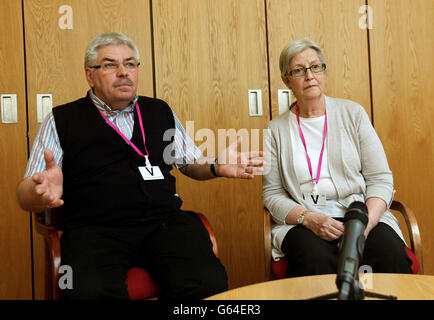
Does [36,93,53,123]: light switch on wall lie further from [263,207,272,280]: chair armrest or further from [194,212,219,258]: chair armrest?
[263,207,272,280]: chair armrest

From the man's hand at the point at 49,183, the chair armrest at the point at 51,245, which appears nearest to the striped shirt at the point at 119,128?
the chair armrest at the point at 51,245

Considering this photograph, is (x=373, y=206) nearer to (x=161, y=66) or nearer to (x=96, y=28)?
(x=161, y=66)

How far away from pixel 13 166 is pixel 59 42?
3.04ft

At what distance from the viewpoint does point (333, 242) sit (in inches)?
80.3

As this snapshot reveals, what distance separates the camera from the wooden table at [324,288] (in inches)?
50.5

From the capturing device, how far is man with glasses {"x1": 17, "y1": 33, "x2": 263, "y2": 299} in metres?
1.79

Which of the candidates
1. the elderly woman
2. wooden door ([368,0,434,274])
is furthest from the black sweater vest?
wooden door ([368,0,434,274])

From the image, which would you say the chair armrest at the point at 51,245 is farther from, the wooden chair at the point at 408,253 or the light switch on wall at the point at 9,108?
the light switch on wall at the point at 9,108

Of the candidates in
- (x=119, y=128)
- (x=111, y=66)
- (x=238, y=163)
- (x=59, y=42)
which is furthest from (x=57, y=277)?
(x=59, y=42)

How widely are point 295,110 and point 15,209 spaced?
6.65 feet

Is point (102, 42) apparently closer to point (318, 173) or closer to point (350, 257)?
point (318, 173)

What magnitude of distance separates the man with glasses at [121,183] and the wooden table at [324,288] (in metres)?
0.48

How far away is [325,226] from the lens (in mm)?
2002
